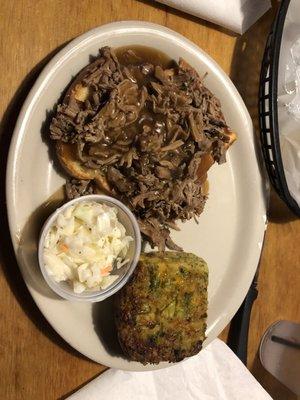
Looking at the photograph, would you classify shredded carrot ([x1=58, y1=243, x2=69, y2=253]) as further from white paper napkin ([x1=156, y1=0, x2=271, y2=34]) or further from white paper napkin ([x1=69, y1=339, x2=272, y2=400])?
white paper napkin ([x1=156, y1=0, x2=271, y2=34])

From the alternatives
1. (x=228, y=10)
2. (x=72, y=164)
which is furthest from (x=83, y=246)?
(x=228, y=10)

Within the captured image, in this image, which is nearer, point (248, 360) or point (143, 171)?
point (143, 171)

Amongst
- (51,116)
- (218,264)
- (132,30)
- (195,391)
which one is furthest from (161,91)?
(195,391)

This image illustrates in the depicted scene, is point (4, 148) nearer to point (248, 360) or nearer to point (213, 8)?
point (213, 8)

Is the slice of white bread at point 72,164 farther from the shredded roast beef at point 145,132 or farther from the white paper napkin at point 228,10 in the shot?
the white paper napkin at point 228,10

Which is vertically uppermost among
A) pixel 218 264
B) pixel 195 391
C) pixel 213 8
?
pixel 213 8

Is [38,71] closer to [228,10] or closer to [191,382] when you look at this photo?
[228,10]
